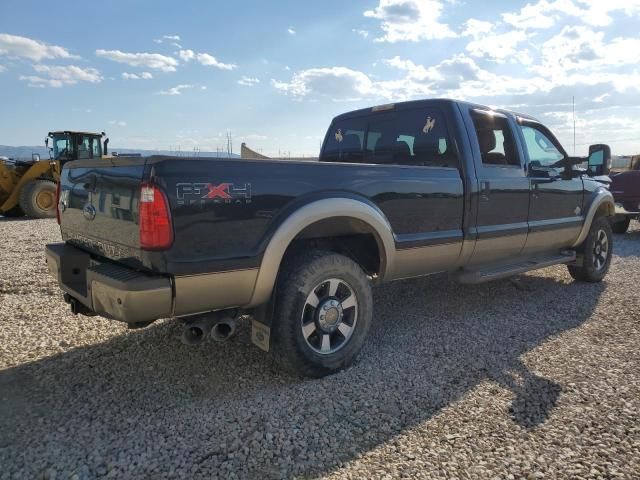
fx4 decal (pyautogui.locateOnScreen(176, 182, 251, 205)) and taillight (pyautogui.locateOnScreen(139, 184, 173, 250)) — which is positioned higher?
fx4 decal (pyautogui.locateOnScreen(176, 182, 251, 205))

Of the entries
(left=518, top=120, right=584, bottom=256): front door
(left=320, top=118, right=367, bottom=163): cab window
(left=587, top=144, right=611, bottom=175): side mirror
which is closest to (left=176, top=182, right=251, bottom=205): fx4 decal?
(left=320, top=118, right=367, bottom=163): cab window

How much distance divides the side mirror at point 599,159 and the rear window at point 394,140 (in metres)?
2.60

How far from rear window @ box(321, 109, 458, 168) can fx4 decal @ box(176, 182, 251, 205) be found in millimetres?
2112

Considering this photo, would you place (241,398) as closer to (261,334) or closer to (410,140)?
(261,334)

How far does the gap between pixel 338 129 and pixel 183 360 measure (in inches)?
116

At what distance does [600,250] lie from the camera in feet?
19.8

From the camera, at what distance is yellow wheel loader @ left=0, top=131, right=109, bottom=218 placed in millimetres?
13164

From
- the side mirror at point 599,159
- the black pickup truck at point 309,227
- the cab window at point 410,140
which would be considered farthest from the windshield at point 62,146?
the side mirror at point 599,159

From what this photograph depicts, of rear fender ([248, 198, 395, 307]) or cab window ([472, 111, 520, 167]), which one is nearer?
rear fender ([248, 198, 395, 307])

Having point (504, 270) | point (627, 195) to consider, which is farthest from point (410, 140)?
point (627, 195)

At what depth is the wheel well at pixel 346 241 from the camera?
3242 millimetres

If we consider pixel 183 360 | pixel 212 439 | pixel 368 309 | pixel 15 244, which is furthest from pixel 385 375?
pixel 15 244

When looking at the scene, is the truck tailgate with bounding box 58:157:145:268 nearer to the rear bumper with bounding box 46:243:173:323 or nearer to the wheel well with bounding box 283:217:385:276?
the rear bumper with bounding box 46:243:173:323

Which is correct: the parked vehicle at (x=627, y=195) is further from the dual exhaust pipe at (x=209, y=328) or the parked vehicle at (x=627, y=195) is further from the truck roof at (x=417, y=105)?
the dual exhaust pipe at (x=209, y=328)
